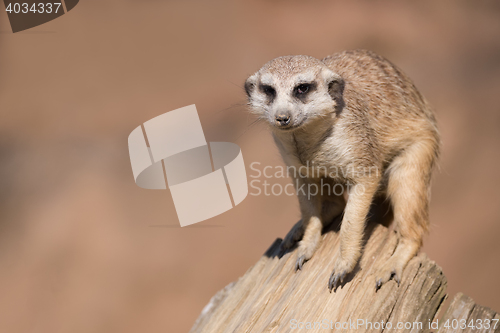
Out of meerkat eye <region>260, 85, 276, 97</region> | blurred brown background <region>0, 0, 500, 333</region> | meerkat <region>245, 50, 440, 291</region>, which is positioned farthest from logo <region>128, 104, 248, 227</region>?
meerkat eye <region>260, 85, 276, 97</region>

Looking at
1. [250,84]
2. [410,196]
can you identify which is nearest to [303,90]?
[250,84]

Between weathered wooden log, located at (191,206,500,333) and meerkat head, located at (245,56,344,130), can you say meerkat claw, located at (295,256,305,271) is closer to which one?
weathered wooden log, located at (191,206,500,333)

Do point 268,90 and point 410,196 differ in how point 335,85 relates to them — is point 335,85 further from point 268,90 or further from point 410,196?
point 410,196

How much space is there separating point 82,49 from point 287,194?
4.00 metres

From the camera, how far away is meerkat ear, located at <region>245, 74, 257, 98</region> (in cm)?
257

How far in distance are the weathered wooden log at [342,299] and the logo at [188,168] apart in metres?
2.68

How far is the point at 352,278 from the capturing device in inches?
97.0

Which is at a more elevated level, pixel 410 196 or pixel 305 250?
pixel 410 196

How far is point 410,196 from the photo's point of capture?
2.71 m

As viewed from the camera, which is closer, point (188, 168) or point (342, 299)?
point (342, 299)

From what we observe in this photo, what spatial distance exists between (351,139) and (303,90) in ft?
1.32

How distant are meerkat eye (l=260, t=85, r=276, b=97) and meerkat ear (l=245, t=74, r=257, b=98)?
0.10 meters

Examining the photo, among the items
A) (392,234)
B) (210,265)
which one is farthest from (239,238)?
(392,234)

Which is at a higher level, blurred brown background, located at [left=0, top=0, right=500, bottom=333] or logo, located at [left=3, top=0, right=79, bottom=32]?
logo, located at [left=3, top=0, right=79, bottom=32]
